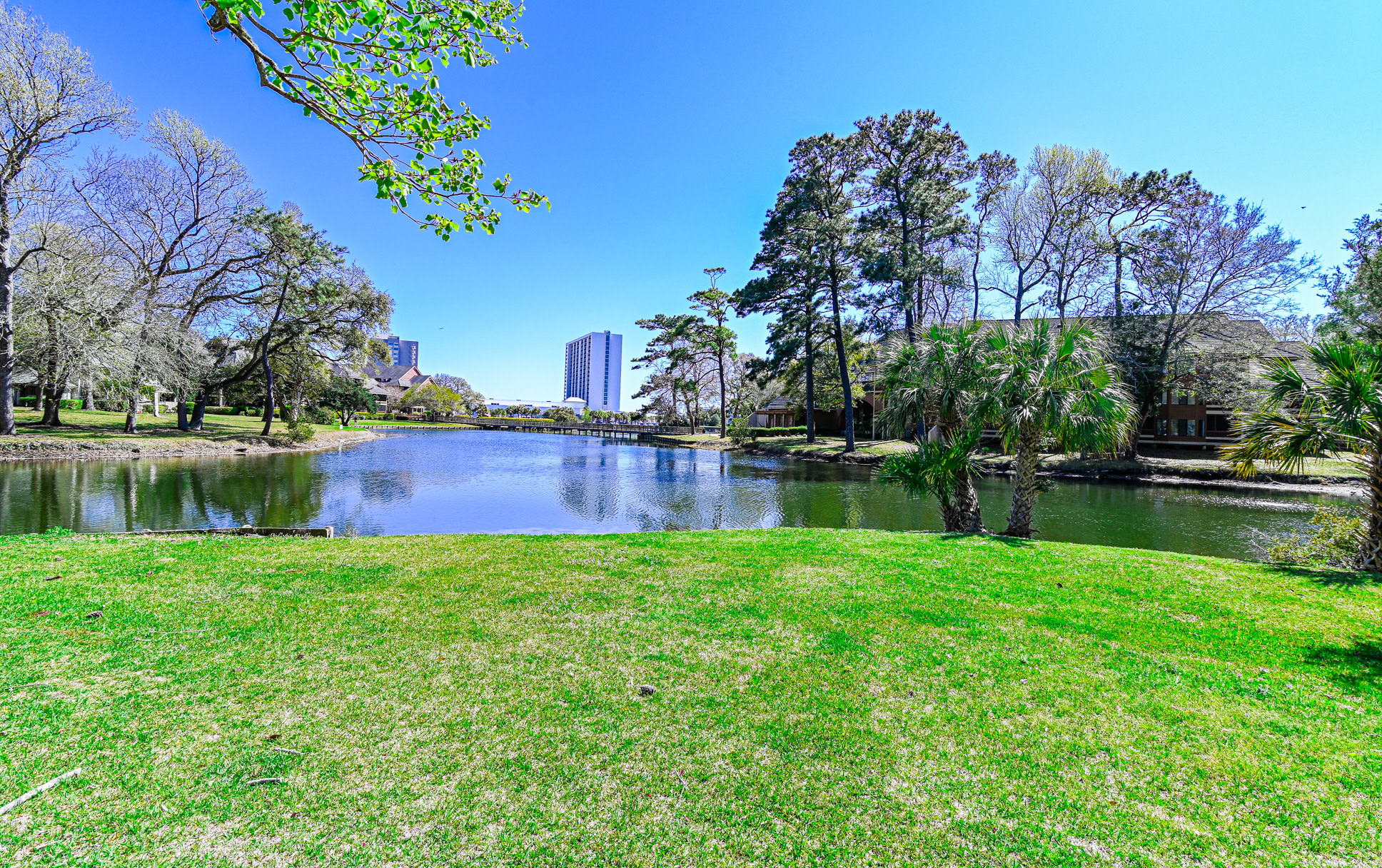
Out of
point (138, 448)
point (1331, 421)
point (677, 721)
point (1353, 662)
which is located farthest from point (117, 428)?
point (1331, 421)

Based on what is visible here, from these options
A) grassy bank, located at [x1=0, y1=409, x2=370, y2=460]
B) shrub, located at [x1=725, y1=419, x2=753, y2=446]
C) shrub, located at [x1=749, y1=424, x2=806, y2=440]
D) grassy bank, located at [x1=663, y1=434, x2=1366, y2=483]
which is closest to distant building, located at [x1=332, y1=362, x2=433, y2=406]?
grassy bank, located at [x1=0, y1=409, x2=370, y2=460]

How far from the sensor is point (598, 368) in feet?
492

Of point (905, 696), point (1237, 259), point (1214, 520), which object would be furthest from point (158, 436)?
point (1237, 259)

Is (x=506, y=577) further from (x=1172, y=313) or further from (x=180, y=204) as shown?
(x=180, y=204)

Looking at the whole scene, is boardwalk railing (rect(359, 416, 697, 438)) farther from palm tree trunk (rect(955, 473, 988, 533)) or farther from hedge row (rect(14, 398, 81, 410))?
palm tree trunk (rect(955, 473, 988, 533))

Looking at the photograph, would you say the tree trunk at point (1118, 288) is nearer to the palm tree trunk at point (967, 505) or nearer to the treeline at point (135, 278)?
the palm tree trunk at point (967, 505)

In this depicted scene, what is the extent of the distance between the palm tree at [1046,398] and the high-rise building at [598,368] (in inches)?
5330

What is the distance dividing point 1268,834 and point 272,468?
87.4ft

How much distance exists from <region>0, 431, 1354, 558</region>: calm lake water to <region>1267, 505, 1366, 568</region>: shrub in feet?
9.02

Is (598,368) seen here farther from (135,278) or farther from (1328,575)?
(1328,575)

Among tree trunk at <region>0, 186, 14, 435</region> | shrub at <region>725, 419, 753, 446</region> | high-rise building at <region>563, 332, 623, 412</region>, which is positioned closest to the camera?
tree trunk at <region>0, 186, 14, 435</region>

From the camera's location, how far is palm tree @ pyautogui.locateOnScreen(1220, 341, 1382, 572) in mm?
6750

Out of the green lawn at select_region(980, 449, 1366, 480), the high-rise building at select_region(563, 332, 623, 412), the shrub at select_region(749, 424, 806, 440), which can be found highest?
the high-rise building at select_region(563, 332, 623, 412)

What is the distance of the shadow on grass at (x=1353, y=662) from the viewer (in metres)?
3.64
